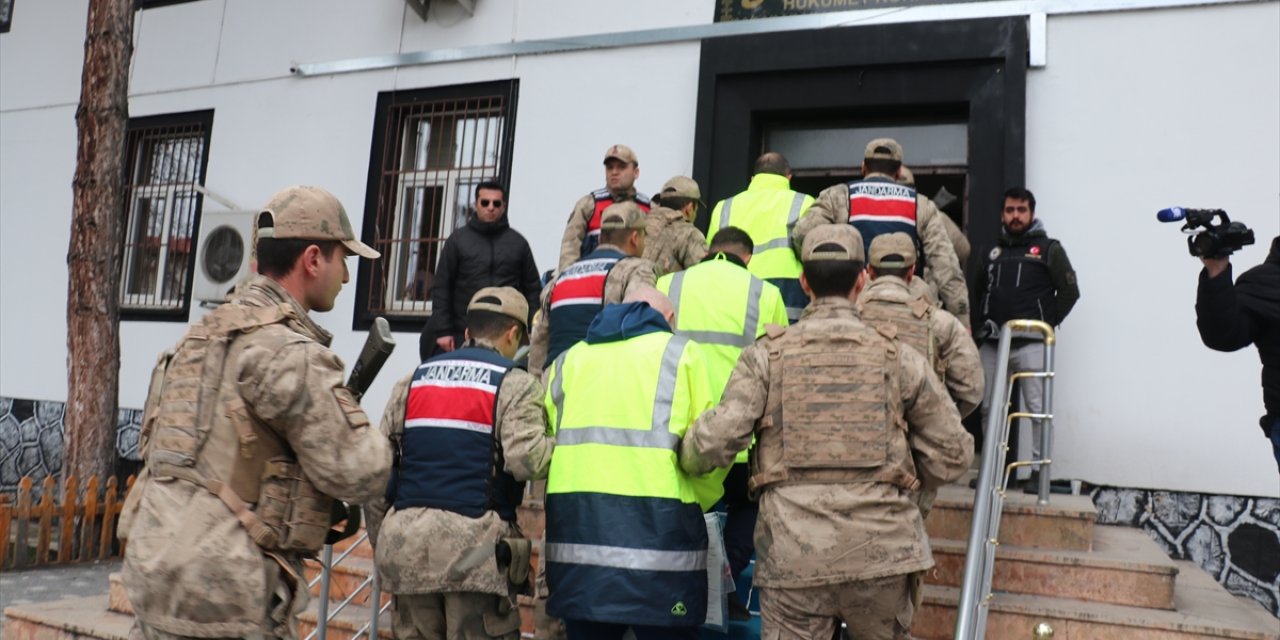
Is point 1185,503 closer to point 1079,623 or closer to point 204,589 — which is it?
point 1079,623

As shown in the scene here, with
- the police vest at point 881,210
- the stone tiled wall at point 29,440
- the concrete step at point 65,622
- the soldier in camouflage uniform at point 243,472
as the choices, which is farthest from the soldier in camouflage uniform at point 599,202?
the stone tiled wall at point 29,440

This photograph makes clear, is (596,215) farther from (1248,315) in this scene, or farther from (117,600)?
(1248,315)

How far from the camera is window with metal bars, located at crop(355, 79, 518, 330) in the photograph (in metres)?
9.40

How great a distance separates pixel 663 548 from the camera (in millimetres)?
3562

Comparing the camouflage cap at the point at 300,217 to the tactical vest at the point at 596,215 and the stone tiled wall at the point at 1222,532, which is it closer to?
the tactical vest at the point at 596,215

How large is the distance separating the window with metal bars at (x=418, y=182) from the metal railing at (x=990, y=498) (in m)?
5.35

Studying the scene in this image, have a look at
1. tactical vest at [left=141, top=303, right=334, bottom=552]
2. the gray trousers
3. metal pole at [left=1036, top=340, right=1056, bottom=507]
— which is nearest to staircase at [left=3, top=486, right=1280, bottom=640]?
metal pole at [left=1036, top=340, right=1056, bottom=507]

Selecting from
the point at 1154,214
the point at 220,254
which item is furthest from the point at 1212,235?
the point at 220,254

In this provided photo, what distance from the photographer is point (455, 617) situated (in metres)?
3.81

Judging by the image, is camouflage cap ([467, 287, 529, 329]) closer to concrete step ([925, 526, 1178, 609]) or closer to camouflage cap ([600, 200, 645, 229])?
camouflage cap ([600, 200, 645, 229])

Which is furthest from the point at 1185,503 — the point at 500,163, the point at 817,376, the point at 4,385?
the point at 4,385

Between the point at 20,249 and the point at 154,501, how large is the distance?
10.9m

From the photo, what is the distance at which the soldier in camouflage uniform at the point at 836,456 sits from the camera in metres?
3.40

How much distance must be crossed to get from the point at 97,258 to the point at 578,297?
597 cm
